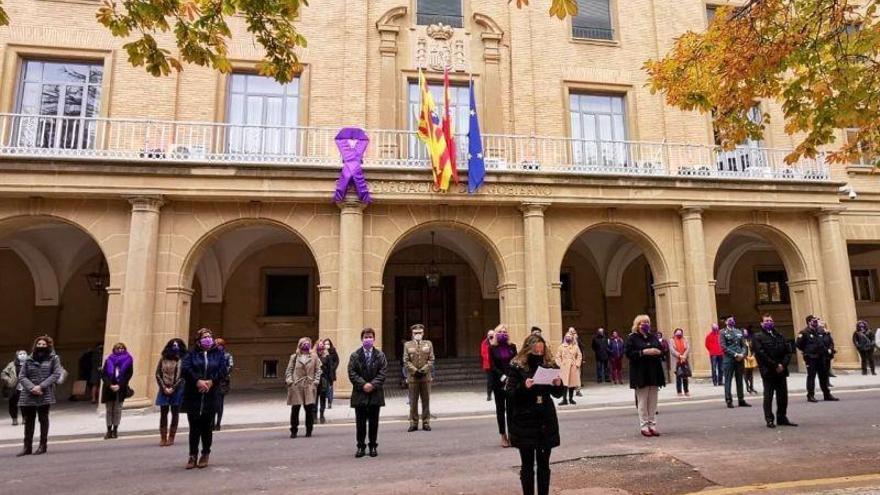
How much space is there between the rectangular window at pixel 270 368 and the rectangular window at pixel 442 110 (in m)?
8.24

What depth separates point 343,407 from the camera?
12.6 m

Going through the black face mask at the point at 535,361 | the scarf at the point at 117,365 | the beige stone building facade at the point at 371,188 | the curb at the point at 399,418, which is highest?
the beige stone building facade at the point at 371,188

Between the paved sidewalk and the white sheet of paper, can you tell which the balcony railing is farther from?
the white sheet of paper

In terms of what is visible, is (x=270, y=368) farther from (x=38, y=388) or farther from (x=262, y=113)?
(x=38, y=388)

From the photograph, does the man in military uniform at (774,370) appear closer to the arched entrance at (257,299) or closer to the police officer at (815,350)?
the police officer at (815,350)

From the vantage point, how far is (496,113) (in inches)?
639

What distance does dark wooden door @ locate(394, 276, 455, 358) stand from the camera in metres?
19.5

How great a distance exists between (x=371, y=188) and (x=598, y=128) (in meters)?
7.64

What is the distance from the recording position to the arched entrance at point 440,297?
62.5 feet

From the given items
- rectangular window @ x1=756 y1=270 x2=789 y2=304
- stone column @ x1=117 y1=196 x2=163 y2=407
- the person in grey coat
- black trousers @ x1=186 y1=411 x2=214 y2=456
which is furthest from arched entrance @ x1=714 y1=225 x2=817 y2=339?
the person in grey coat

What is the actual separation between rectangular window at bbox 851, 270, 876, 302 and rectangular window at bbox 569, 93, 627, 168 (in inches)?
502

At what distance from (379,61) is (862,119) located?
11.9 meters

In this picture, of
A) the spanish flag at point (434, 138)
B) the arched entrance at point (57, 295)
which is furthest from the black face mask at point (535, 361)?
the arched entrance at point (57, 295)

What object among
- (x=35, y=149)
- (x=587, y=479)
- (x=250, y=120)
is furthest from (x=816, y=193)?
(x=35, y=149)
